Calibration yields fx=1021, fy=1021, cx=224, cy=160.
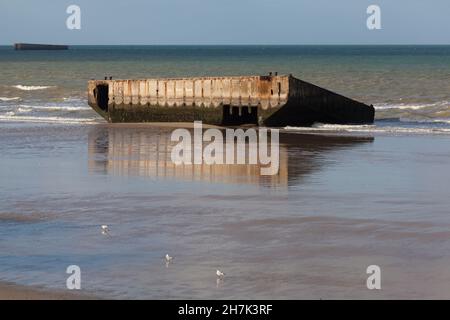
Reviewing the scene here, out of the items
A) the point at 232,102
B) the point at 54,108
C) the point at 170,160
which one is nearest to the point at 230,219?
the point at 170,160

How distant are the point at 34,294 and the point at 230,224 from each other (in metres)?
4.23

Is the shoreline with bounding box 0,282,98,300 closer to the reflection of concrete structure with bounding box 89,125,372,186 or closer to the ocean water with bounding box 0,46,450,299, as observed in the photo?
the ocean water with bounding box 0,46,450,299

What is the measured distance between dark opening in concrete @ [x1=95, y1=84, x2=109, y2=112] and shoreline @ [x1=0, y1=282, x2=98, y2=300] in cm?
2428

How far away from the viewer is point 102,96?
1361 inches

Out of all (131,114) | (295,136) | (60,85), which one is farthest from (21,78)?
(295,136)

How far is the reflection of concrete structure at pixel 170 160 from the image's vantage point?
61.0ft

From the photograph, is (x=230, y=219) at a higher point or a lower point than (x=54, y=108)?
higher

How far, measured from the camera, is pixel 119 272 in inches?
436

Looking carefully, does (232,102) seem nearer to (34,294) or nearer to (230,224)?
(230,224)

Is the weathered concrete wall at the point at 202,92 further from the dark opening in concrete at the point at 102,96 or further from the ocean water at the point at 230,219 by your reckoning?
the ocean water at the point at 230,219

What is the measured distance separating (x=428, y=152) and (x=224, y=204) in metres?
8.66
